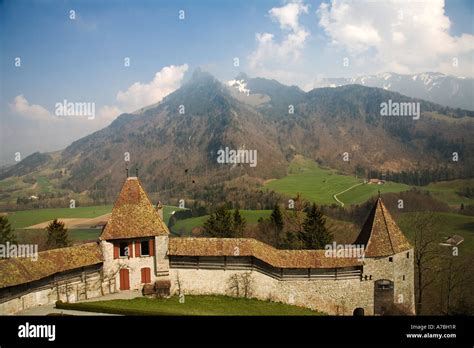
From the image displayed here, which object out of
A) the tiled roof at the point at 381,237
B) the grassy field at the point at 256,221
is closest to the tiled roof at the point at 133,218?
the tiled roof at the point at 381,237

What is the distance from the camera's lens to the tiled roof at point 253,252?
31.5 metres

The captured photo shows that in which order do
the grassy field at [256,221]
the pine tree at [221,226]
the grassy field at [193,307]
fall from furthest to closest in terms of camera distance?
the grassy field at [256,221], the pine tree at [221,226], the grassy field at [193,307]

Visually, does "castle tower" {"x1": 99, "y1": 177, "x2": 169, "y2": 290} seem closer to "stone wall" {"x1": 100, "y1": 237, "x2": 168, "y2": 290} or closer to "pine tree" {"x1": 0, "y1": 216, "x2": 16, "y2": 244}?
"stone wall" {"x1": 100, "y1": 237, "x2": 168, "y2": 290}

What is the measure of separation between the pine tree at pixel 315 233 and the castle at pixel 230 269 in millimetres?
13041

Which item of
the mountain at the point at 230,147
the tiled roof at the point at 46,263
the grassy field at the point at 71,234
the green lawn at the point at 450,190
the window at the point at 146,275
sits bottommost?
the grassy field at the point at 71,234

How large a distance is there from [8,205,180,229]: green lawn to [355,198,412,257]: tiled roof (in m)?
56.5

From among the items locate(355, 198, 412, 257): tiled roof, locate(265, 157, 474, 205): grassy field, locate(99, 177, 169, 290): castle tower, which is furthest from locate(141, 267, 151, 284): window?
locate(265, 157, 474, 205): grassy field

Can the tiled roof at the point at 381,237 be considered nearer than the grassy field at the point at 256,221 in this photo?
Yes

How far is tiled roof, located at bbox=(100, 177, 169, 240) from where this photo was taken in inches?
1258

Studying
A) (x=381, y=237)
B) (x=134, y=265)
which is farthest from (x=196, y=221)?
(x=381, y=237)

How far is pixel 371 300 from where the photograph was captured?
32375 millimetres

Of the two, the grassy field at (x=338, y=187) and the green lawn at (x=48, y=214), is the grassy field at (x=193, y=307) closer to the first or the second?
the green lawn at (x=48, y=214)
